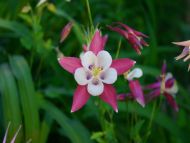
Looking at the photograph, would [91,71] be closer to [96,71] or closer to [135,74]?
[96,71]

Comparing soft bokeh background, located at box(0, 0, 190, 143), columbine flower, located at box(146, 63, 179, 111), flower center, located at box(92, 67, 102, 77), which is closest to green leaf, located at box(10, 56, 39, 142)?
soft bokeh background, located at box(0, 0, 190, 143)

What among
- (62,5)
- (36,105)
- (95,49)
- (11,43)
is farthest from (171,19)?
(95,49)

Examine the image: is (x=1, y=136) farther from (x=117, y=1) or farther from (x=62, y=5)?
(x=117, y=1)

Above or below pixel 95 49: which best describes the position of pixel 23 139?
below

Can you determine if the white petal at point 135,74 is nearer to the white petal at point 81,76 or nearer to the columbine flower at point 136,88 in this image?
the columbine flower at point 136,88

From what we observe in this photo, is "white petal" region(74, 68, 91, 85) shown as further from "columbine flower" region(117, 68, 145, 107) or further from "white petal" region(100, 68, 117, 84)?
"columbine flower" region(117, 68, 145, 107)
